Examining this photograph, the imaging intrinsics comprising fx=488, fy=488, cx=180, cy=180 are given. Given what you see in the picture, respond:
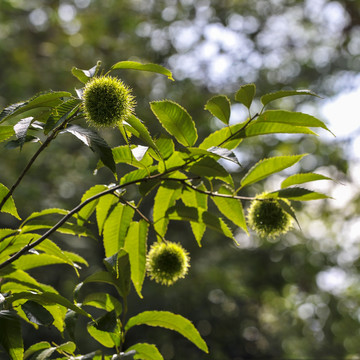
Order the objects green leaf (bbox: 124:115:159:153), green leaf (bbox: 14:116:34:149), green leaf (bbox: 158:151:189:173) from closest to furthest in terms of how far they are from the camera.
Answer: green leaf (bbox: 14:116:34:149), green leaf (bbox: 124:115:159:153), green leaf (bbox: 158:151:189:173)

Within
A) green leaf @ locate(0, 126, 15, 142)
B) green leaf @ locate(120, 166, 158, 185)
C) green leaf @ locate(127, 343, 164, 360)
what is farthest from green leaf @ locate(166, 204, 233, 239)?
green leaf @ locate(0, 126, 15, 142)

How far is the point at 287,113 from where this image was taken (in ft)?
3.66

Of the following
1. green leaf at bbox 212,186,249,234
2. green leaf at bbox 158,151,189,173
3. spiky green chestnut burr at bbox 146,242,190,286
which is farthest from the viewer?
spiky green chestnut burr at bbox 146,242,190,286

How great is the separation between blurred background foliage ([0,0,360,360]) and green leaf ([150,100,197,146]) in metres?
5.06

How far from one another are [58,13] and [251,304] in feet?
22.6

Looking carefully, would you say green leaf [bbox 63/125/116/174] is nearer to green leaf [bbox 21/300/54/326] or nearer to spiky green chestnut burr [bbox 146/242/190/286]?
green leaf [bbox 21/300/54/326]

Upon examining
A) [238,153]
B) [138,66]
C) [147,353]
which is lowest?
[147,353]

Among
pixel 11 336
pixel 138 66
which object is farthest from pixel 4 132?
pixel 11 336

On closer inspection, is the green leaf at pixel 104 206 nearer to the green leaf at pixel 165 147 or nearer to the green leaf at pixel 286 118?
the green leaf at pixel 165 147

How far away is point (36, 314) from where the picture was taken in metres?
0.99

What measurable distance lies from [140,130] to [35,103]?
0.22m

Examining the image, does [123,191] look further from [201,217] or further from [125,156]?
[201,217]

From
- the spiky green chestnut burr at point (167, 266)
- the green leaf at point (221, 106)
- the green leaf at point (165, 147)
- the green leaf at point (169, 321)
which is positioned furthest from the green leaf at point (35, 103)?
the spiky green chestnut burr at point (167, 266)

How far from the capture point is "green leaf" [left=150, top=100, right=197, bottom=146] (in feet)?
3.78
